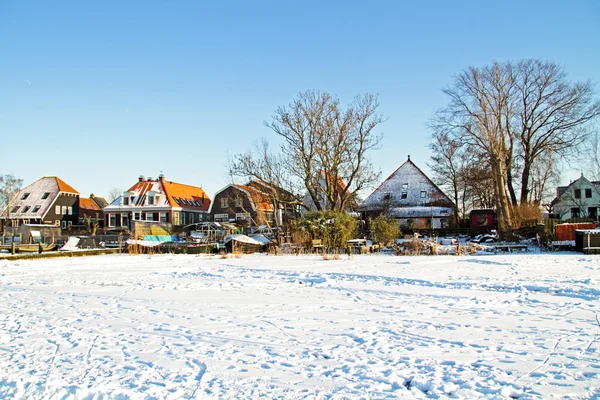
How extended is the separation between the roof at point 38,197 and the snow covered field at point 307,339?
5500cm

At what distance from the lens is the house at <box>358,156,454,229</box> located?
43.2 metres

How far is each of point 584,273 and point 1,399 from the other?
12868 millimetres

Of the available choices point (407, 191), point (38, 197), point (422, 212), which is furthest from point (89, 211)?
point (422, 212)

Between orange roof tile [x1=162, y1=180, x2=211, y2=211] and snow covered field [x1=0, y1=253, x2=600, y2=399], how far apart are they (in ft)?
143

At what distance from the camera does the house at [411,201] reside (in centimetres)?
4316

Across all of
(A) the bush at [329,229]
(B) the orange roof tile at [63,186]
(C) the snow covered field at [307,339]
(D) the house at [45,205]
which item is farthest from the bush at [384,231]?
(B) the orange roof tile at [63,186]

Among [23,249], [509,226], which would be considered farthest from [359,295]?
[23,249]

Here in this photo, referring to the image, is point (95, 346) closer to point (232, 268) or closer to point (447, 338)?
point (447, 338)

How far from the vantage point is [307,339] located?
600cm

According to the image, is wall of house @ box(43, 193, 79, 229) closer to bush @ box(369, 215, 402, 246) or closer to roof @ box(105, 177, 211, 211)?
roof @ box(105, 177, 211, 211)

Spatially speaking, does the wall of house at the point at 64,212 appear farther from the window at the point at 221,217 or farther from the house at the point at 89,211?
the window at the point at 221,217

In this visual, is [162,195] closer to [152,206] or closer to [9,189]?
[152,206]

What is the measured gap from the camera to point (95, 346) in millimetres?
5766

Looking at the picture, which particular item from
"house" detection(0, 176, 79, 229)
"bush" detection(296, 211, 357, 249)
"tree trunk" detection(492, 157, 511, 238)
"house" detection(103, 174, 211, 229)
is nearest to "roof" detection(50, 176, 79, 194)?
"house" detection(0, 176, 79, 229)
